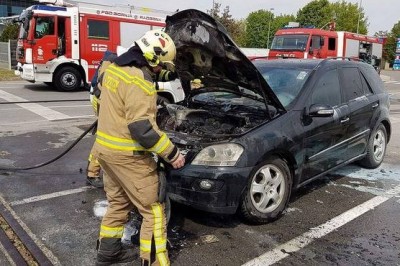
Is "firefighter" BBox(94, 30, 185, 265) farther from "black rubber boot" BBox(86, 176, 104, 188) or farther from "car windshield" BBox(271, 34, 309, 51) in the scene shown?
"car windshield" BBox(271, 34, 309, 51)

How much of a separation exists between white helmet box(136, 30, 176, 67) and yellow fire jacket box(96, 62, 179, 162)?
0.10 m

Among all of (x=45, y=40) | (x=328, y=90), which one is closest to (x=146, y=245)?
(x=328, y=90)

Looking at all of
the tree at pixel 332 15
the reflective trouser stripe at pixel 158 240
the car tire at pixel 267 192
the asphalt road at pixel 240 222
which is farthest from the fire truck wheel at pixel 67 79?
the tree at pixel 332 15

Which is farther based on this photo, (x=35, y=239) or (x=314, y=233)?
(x=314, y=233)

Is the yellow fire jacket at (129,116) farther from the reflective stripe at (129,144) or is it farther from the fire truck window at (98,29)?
the fire truck window at (98,29)

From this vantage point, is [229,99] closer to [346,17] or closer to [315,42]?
[315,42]

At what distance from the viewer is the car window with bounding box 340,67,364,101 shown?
16.5 ft

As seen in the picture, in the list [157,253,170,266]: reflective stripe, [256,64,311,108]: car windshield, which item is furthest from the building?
[157,253,170,266]: reflective stripe

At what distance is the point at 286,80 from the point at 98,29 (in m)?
12.1

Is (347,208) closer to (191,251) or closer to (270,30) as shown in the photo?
(191,251)

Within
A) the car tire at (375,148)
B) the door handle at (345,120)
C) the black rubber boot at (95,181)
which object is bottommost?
the black rubber boot at (95,181)

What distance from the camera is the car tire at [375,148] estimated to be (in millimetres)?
5602

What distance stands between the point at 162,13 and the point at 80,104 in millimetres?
7163

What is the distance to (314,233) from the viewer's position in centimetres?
380
